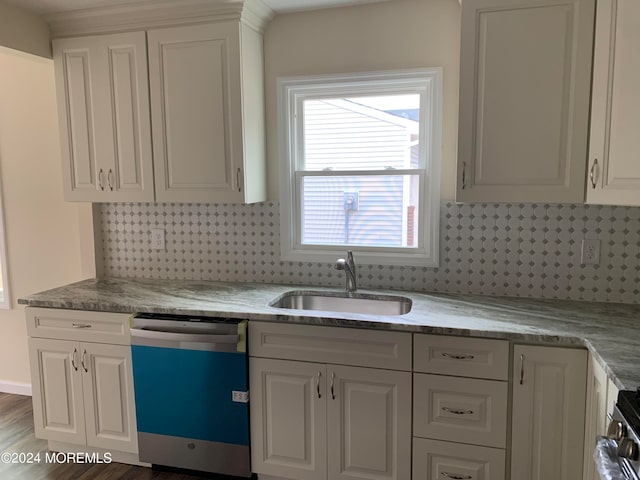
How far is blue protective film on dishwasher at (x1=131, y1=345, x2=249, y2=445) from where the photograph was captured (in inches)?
91.5

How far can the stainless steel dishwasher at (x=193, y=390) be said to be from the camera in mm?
2305

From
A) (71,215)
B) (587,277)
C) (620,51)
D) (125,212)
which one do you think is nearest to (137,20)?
(125,212)

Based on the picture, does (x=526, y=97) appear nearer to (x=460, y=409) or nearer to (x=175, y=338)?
(x=460, y=409)

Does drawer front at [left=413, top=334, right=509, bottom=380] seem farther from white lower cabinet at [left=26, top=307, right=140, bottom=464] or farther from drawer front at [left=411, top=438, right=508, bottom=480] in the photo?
white lower cabinet at [left=26, top=307, right=140, bottom=464]

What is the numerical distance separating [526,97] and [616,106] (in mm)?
344

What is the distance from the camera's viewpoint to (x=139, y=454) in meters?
2.54

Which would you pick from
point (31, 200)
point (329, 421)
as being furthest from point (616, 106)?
point (31, 200)

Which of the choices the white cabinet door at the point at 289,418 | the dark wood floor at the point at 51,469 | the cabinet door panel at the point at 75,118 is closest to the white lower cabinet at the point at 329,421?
the white cabinet door at the point at 289,418

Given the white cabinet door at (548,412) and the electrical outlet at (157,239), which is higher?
the electrical outlet at (157,239)

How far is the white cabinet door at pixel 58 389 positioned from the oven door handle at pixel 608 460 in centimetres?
238

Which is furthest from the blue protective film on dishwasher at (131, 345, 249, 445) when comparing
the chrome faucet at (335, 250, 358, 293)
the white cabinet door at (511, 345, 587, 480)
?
the white cabinet door at (511, 345, 587, 480)

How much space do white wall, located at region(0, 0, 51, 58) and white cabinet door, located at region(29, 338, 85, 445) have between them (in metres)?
1.56

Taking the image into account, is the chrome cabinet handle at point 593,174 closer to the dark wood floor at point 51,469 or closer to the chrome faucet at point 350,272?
the chrome faucet at point 350,272

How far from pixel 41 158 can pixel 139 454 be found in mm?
1970
